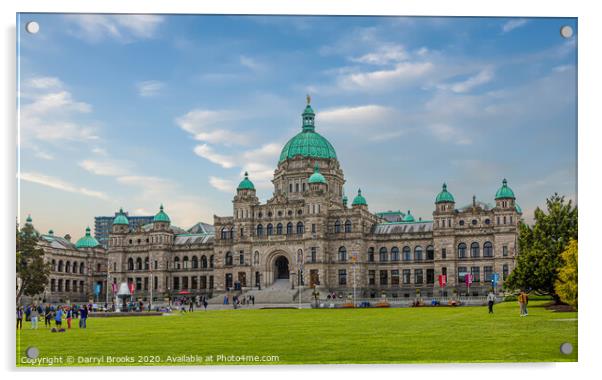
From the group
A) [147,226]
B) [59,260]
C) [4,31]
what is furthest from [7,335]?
[147,226]

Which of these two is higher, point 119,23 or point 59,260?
point 119,23

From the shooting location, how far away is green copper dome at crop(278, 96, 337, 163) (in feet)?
391

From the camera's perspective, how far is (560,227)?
5303 centimetres

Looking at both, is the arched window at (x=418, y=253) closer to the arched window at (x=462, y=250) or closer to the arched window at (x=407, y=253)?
the arched window at (x=407, y=253)

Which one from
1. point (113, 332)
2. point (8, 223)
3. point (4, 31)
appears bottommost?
point (113, 332)

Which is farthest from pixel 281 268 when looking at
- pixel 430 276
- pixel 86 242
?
pixel 86 242

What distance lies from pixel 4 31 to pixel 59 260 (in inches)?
3668

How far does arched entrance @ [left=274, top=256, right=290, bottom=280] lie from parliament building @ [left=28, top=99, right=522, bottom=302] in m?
0.15

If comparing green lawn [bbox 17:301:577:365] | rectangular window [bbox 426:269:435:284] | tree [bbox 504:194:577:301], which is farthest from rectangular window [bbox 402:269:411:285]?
green lawn [bbox 17:301:577:365]

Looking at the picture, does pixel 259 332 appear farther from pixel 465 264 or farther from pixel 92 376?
pixel 465 264

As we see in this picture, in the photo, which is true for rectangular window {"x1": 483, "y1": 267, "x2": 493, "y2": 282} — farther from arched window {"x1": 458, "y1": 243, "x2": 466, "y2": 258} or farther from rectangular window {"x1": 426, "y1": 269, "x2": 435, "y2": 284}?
rectangular window {"x1": 426, "y1": 269, "x2": 435, "y2": 284}

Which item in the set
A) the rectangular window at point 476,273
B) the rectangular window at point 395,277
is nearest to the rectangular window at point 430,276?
the rectangular window at point 395,277

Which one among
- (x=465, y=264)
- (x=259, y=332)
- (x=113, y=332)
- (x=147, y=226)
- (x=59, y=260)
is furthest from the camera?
(x=147, y=226)

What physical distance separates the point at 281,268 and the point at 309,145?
19503 mm
